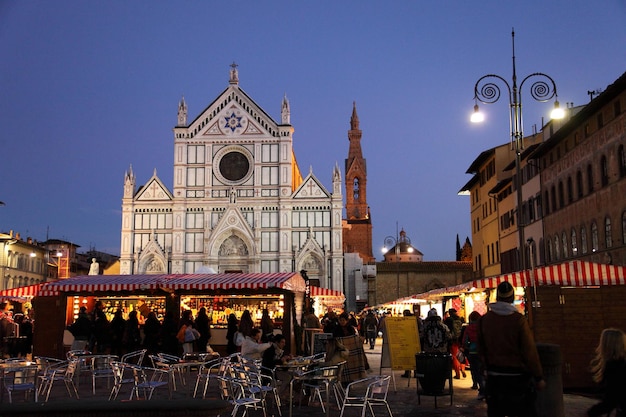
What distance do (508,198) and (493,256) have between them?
19.0ft


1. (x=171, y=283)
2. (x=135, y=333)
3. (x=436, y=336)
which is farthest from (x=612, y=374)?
(x=171, y=283)

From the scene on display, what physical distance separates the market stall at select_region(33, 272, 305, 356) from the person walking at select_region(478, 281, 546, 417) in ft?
43.2

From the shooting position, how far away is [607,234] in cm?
2355

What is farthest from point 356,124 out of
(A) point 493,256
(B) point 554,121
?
(B) point 554,121

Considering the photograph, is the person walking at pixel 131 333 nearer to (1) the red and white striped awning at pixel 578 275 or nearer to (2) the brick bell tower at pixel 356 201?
(1) the red and white striped awning at pixel 578 275

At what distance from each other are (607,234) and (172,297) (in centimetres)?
1498

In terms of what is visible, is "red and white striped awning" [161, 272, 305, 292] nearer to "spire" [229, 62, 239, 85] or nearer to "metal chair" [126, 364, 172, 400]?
"metal chair" [126, 364, 172, 400]

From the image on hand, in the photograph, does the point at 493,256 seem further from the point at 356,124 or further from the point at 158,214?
the point at 356,124

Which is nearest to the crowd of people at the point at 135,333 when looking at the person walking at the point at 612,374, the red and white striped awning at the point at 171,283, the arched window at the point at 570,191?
the red and white striped awning at the point at 171,283

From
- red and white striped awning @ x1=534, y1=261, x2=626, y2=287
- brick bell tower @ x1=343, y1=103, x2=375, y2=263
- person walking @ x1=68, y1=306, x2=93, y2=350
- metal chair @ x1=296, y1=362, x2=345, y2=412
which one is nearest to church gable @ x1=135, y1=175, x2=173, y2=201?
brick bell tower @ x1=343, y1=103, x2=375, y2=263

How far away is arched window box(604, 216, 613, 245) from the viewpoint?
76.2ft

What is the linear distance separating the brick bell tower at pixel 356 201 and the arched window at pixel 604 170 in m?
52.7

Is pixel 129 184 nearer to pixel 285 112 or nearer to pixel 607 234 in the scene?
pixel 285 112

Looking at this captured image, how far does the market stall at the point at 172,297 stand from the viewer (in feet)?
65.2
